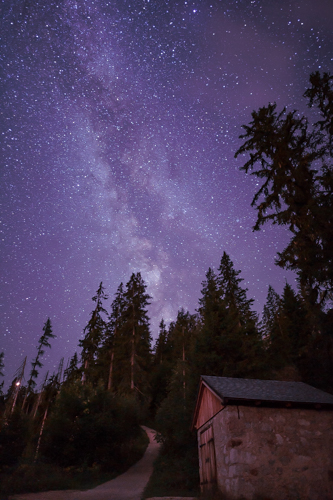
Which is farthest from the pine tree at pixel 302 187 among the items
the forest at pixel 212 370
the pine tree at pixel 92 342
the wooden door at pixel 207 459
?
the pine tree at pixel 92 342

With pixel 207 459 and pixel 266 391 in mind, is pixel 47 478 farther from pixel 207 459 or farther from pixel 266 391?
pixel 266 391

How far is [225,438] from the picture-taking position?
10.4 meters

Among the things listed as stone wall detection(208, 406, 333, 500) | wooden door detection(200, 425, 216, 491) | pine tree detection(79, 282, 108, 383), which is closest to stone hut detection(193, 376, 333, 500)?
stone wall detection(208, 406, 333, 500)

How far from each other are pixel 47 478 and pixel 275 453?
11.7 m

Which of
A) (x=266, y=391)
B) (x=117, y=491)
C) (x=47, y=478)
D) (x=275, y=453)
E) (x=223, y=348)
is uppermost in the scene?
(x=223, y=348)

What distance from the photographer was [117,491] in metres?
13.5

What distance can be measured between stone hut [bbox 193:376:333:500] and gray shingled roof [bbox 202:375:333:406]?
0.14 ft

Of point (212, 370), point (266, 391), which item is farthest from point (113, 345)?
point (266, 391)

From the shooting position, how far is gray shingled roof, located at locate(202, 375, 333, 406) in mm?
10586

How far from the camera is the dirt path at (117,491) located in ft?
38.6

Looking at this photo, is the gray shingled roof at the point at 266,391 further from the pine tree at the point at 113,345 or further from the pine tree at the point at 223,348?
the pine tree at the point at 113,345

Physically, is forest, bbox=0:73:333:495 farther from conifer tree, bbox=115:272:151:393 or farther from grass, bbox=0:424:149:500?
conifer tree, bbox=115:272:151:393

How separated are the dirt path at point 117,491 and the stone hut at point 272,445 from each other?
14.4 ft

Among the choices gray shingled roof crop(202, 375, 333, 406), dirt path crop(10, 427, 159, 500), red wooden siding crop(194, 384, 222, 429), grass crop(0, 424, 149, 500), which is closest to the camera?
gray shingled roof crop(202, 375, 333, 406)
